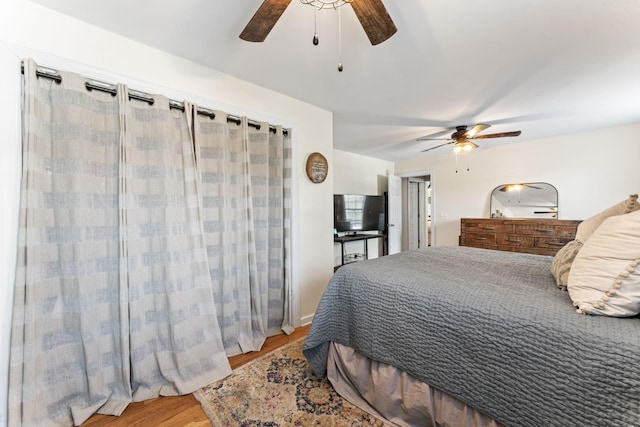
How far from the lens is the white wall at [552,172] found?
3.19 metres

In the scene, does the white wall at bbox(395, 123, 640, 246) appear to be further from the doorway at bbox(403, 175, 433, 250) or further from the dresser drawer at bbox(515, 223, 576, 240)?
the doorway at bbox(403, 175, 433, 250)

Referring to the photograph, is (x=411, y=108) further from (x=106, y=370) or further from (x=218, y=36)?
(x=106, y=370)

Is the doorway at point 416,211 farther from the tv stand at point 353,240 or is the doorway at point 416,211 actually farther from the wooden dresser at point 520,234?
the wooden dresser at point 520,234

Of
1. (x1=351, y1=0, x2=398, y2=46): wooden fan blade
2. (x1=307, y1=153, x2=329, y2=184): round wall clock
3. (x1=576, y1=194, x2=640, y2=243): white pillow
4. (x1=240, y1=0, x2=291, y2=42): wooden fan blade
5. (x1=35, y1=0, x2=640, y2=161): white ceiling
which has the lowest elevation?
(x1=576, y1=194, x2=640, y2=243): white pillow

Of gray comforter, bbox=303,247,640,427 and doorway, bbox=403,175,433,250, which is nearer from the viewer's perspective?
gray comforter, bbox=303,247,640,427

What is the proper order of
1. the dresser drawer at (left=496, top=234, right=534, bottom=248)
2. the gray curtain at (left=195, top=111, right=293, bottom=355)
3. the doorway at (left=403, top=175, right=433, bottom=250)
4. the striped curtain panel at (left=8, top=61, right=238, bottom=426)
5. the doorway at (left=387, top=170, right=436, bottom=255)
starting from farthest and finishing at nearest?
the doorway at (left=403, top=175, right=433, bottom=250), the doorway at (left=387, top=170, right=436, bottom=255), the dresser drawer at (left=496, top=234, right=534, bottom=248), the gray curtain at (left=195, top=111, right=293, bottom=355), the striped curtain panel at (left=8, top=61, right=238, bottom=426)

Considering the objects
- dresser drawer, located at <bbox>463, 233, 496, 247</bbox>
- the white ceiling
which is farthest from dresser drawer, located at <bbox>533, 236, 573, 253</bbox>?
the white ceiling

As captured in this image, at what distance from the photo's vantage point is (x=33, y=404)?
1.28 meters

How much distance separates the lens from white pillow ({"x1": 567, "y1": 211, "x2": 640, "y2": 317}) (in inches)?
34.9

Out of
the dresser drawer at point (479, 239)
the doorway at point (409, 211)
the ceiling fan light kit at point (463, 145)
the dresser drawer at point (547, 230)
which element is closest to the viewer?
the ceiling fan light kit at point (463, 145)

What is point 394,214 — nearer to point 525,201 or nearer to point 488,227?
point 488,227

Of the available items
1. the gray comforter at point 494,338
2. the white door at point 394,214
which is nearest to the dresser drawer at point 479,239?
the white door at point 394,214

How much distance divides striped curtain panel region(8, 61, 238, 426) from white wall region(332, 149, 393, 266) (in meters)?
2.81

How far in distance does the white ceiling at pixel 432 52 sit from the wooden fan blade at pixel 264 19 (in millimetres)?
225
